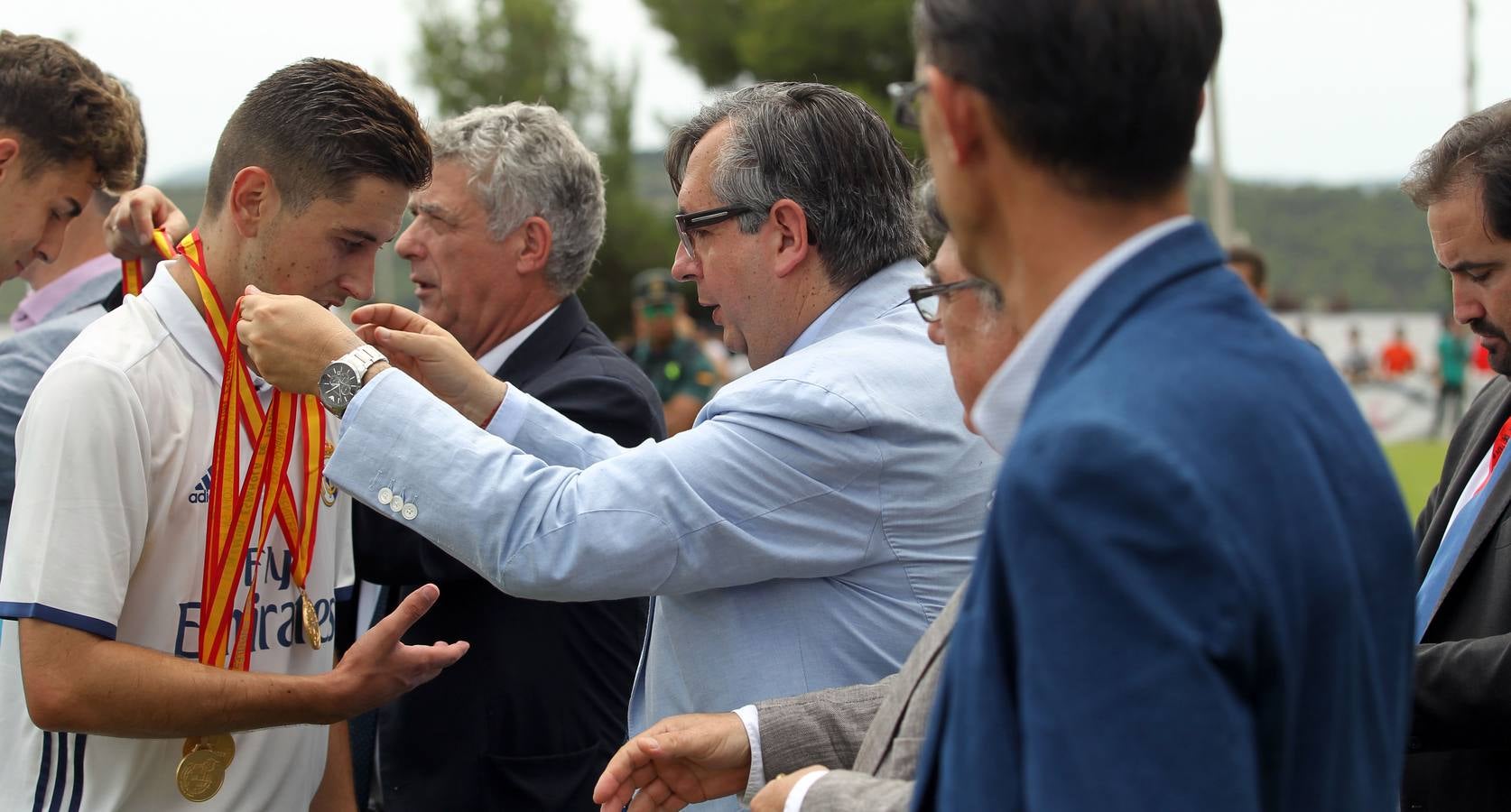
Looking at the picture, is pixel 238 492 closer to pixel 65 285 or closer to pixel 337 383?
pixel 337 383

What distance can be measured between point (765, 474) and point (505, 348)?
1.70 meters

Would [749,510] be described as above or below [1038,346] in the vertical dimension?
below

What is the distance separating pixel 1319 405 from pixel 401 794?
255cm

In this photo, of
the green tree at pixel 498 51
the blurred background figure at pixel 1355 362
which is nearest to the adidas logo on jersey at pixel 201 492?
the blurred background figure at pixel 1355 362

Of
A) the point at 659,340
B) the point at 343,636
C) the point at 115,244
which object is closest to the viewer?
the point at 115,244

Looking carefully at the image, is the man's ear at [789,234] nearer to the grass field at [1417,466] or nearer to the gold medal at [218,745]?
the gold medal at [218,745]

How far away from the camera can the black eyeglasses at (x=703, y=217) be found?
2.63 m

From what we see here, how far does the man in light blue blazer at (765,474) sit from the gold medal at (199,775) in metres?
0.68

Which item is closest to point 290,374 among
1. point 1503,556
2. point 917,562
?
point 917,562

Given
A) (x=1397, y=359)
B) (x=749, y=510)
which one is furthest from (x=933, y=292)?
(x=1397, y=359)

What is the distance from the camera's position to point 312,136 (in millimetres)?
2688

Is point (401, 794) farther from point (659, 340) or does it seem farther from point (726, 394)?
point (659, 340)

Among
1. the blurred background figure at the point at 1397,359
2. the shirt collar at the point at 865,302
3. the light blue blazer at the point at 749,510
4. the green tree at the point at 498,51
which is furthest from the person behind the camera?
the green tree at the point at 498,51

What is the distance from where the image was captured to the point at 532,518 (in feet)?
7.30
